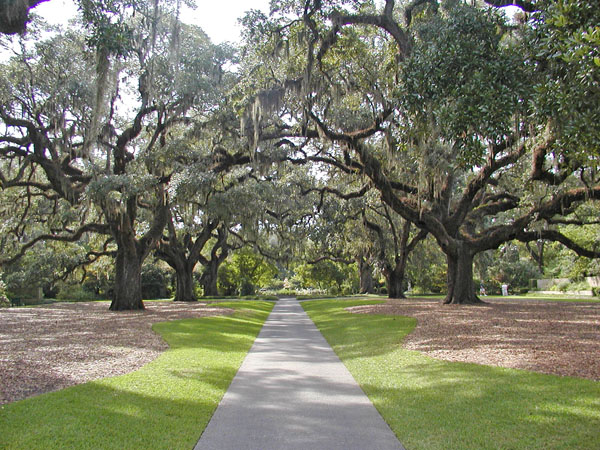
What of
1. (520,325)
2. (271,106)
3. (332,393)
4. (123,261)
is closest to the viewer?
(332,393)

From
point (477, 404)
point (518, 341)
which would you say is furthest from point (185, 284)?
point (477, 404)

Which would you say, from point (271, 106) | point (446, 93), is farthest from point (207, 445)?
point (271, 106)

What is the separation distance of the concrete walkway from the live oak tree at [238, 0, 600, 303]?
15.4 feet

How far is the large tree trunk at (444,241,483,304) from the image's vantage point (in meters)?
20.9

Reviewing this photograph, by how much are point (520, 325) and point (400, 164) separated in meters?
Answer: 7.07

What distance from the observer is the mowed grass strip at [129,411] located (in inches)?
174

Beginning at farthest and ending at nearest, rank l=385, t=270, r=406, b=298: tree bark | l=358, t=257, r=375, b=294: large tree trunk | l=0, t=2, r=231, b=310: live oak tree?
l=358, t=257, r=375, b=294: large tree trunk
l=385, t=270, r=406, b=298: tree bark
l=0, t=2, r=231, b=310: live oak tree

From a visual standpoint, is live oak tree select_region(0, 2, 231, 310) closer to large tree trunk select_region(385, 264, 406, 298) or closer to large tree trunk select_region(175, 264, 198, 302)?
large tree trunk select_region(175, 264, 198, 302)

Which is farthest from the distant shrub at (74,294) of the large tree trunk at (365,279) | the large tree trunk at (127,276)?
the large tree trunk at (365,279)

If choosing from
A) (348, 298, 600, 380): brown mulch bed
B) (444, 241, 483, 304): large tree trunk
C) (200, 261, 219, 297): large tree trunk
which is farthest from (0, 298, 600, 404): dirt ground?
(200, 261, 219, 297): large tree trunk

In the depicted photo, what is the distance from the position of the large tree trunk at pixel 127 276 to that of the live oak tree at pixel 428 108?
29.4 feet

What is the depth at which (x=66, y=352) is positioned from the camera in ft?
31.1

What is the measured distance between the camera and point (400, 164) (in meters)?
16.9

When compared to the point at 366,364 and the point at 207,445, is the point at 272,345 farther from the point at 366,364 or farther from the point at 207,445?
the point at 207,445
